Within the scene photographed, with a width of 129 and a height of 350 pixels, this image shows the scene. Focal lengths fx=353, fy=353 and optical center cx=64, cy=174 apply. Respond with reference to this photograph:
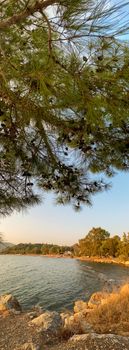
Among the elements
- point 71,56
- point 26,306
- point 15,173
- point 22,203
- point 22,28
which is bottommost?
point 26,306

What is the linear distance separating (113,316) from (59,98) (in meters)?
5.06

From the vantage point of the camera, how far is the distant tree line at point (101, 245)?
44.9m

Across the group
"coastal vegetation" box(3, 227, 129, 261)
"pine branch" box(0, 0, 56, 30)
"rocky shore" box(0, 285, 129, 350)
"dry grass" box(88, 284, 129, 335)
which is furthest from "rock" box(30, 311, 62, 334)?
"coastal vegetation" box(3, 227, 129, 261)

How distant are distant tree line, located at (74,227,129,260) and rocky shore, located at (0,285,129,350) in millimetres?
35680

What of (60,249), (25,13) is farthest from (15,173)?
(60,249)

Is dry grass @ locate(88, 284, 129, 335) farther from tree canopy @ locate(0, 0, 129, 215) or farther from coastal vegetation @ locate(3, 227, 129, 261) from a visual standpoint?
coastal vegetation @ locate(3, 227, 129, 261)

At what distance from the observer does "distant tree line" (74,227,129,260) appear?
44.9 m

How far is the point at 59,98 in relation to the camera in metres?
2.81

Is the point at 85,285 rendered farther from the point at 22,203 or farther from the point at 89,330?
the point at 22,203

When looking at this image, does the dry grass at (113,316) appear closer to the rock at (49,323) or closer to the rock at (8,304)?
the rock at (49,323)

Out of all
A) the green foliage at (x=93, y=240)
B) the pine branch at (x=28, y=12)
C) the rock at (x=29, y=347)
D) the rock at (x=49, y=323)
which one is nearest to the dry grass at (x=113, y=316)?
the rock at (x=49, y=323)

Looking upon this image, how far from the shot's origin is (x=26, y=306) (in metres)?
12.5

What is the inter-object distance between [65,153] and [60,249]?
238 feet

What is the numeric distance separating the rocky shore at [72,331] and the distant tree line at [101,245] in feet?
117
